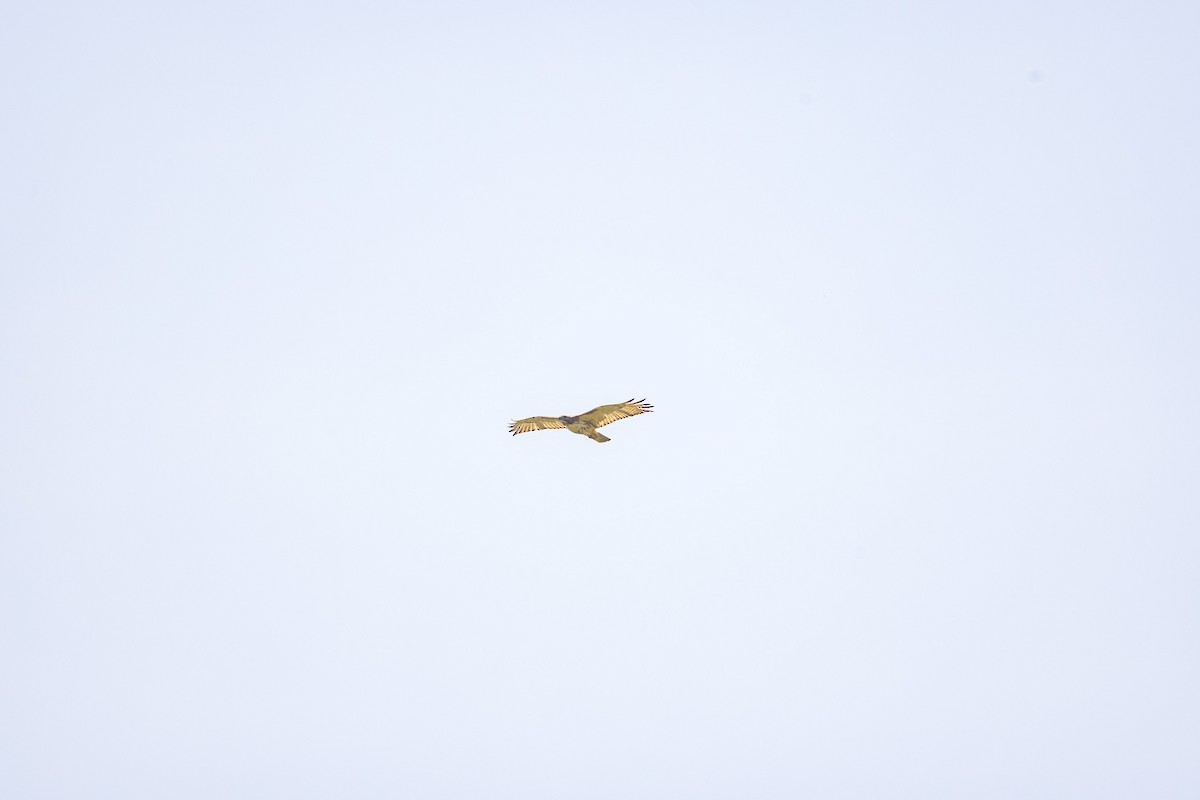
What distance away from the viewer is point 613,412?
65.9m

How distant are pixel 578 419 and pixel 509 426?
2.74 meters

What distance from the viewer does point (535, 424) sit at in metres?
67.2

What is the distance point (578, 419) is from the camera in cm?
6612

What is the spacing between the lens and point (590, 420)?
6606cm

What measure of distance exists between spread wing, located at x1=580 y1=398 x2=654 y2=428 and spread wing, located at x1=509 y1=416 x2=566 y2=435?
1.12 metres

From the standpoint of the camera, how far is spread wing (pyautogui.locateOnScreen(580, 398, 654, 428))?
65312 mm

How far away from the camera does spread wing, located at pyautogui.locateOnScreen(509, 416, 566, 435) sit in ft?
219

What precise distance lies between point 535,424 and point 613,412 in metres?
2.97

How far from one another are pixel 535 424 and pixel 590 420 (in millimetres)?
2183

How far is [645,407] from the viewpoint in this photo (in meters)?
65.2

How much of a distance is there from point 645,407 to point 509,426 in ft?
16.8

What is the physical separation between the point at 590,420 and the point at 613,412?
83 centimetres

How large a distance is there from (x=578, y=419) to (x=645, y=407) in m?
2.41

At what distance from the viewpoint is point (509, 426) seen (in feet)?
221
